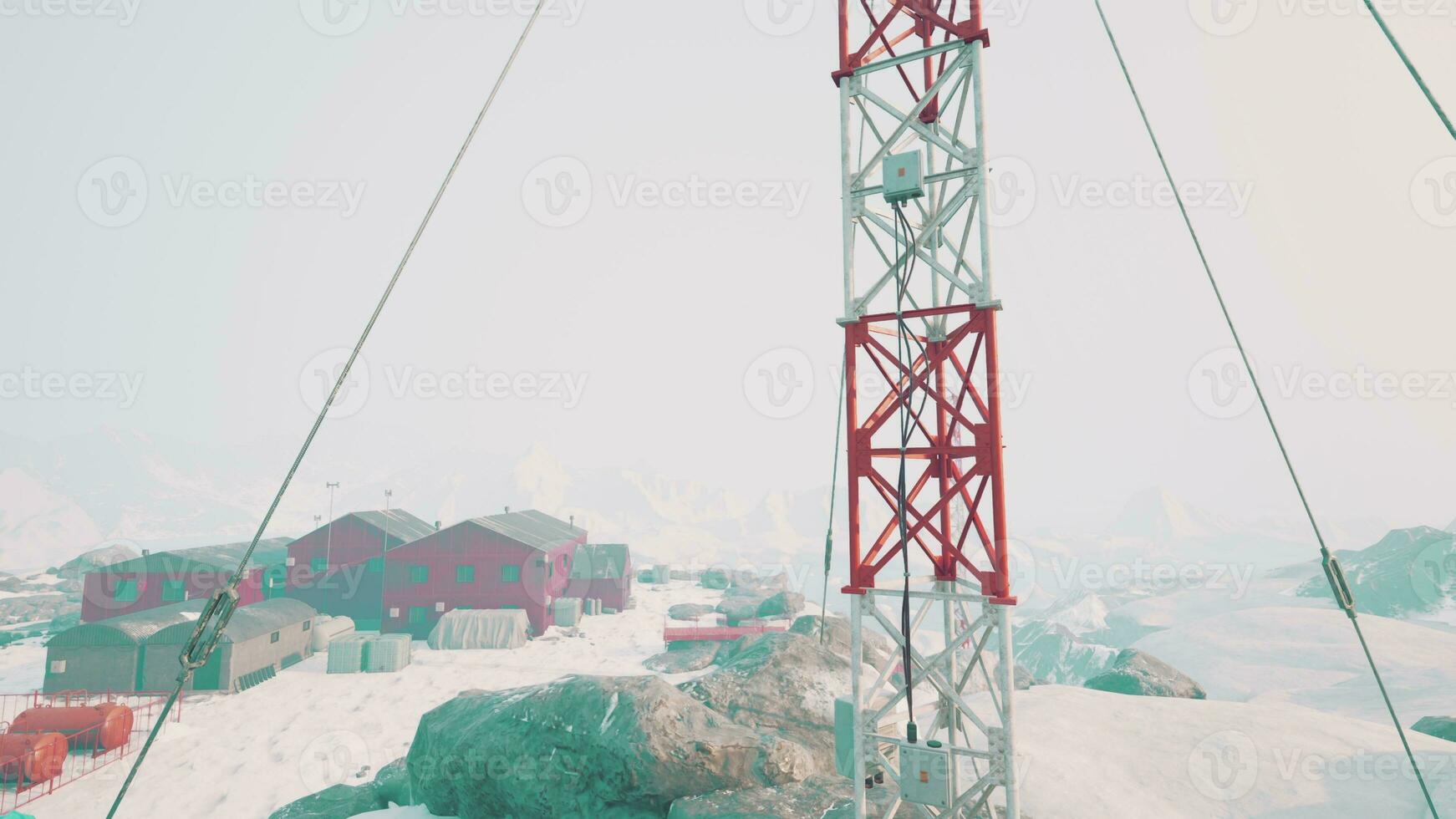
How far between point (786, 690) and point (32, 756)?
24.8 meters

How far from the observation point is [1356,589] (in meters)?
50.0

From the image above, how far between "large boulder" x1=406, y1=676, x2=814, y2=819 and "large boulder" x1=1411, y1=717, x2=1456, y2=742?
19.9 meters

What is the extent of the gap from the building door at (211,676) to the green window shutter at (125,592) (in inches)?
650

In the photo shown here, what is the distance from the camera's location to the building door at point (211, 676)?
32.3m

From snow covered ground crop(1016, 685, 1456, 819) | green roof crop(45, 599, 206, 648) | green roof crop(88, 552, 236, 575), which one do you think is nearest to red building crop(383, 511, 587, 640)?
green roof crop(45, 599, 206, 648)

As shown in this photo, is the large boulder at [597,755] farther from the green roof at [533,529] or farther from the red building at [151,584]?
the red building at [151,584]

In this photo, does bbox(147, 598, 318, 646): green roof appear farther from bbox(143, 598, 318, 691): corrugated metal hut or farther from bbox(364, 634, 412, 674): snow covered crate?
bbox(364, 634, 412, 674): snow covered crate

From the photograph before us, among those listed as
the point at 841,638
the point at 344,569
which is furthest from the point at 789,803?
the point at 344,569

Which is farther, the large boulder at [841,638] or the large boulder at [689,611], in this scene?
the large boulder at [689,611]

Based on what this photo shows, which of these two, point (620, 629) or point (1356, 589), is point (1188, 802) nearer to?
point (620, 629)

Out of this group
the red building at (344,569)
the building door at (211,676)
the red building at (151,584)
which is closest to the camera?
the building door at (211,676)

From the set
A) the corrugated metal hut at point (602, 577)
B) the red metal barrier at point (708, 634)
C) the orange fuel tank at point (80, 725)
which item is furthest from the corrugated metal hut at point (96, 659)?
the corrugated metal hut at point (602, 577)

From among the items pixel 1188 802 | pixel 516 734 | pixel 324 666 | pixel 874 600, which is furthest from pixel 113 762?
pixel 1188 802

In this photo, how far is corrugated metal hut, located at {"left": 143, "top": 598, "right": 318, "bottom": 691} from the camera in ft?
107
